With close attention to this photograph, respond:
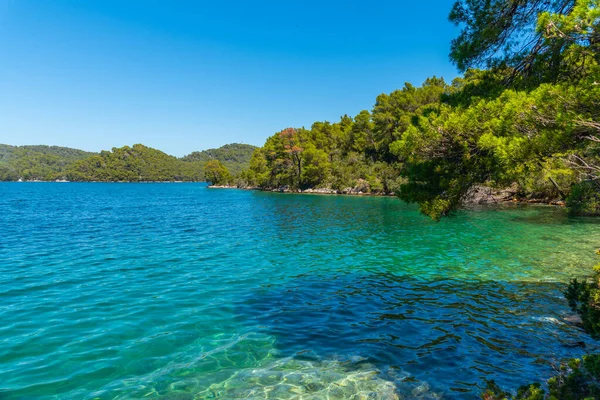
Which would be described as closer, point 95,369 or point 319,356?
point 95,369

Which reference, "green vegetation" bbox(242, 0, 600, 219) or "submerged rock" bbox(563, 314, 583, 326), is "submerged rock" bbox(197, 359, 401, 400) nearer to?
"green vegetation" bbox(242, 0, 600, 219)

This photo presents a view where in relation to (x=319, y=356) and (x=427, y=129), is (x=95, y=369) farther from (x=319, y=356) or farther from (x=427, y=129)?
(x=427, y=129)

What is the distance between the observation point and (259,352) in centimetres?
791

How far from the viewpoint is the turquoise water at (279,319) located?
6.68m

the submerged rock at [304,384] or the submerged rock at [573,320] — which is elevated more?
the submerged rock at [573,320]

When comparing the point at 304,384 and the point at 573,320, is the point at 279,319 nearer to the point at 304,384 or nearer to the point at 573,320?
the point at 304,384

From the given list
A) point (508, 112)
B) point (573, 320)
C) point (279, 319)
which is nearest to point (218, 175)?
point (279, 319)

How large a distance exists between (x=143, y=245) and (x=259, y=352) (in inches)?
613

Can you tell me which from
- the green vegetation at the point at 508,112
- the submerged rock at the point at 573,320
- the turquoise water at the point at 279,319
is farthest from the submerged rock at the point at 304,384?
the submerged rock at the point at 573,320

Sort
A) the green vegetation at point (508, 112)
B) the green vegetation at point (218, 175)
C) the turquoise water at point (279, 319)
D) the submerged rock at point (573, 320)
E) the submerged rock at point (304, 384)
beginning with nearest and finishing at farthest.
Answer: the green vegetation at point (508, 112) → the submerged rock at point (304, 384) → the turquoise water at point (279, 319) → the submerged rock at point (573, 320) → the green vegetation at point (218, 175)

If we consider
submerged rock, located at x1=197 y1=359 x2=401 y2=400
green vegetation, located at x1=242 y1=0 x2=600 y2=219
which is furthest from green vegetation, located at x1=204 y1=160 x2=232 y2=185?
submerged rock, located at x1=197 y1=359 x2=401 y2=400

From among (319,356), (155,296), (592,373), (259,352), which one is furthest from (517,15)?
(155,296)

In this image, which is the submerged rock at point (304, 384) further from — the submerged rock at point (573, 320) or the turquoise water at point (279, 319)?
the submerged rock at point (573, 320)

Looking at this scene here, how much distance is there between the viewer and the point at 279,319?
9992 mm
